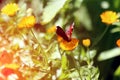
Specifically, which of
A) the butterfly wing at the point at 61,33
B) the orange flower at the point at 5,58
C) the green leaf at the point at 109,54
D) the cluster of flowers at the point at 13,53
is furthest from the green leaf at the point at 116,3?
the orange flower at the point at 5,58

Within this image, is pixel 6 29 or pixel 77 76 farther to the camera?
pixel 6 29

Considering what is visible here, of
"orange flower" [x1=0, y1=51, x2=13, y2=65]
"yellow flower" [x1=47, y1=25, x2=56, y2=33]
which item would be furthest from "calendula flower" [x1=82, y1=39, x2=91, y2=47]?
"orange flower" [x1=0, y1=51, x2=13, y2=65]

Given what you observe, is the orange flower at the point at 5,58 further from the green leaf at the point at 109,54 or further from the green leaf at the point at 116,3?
the green leaf at the point at 116,3

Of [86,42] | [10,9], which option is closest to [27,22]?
[10,9]

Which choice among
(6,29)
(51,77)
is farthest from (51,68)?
(6,29)

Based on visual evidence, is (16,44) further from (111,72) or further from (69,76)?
(111,72)

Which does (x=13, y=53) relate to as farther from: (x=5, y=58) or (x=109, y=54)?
(x=109, y=54)
